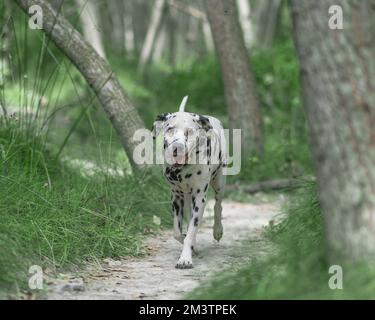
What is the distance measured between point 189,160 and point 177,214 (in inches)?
27.2

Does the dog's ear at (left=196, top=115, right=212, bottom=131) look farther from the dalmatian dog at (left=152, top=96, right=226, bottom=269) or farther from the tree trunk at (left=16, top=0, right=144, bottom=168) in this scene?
the tree trunk at (left=16, top=0, right=144, bottom=168)

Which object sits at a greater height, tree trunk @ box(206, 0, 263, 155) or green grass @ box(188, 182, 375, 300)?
tree trunk @ box(206, 0, 263, 155)

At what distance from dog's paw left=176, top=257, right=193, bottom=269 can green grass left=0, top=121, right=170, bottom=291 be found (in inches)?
25.4

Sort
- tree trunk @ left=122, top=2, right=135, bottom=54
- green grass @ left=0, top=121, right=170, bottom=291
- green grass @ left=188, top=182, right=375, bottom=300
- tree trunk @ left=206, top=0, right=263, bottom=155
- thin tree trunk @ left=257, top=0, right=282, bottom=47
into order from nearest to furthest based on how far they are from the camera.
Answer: green grass @ left=188, top=182, right=375, bottom=300 → green grass @ left=0, top=121, right=170, bottom=291 → tree trunk @ left=206, top=0, right=263, bottom=155 → thin tree trunk @ left=257, top=0, right=282, bottom=47 → tree trunk @ left=122, top=2, right=135, bottom=54

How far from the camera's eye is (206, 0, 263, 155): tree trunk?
11.7 meters

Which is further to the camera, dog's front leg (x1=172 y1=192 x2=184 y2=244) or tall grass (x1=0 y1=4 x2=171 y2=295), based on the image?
dog's front leg (x1=172 y1=192 x2=184 y2=244)

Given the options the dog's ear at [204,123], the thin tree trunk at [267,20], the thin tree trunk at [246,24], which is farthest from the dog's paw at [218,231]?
the thin tree trunk at [267,20]

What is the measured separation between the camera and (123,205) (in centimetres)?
836

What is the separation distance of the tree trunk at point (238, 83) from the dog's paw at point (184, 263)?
17.3 ft

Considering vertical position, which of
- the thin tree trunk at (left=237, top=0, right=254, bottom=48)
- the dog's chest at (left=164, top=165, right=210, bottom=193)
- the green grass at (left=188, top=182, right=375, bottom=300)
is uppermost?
the thin tree trunk at (left=237, top=0, right=254, bottom=48)

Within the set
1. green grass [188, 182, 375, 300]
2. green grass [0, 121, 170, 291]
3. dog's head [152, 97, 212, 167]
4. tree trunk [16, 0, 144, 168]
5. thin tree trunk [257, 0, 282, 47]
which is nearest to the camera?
green grass [188, 182, 375, 300]

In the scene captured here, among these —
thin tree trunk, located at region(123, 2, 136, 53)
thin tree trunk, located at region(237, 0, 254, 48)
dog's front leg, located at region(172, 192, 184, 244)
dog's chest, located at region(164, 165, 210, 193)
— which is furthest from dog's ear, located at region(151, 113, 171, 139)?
thin tree trunk, located at region(123, 2, 136, 53)

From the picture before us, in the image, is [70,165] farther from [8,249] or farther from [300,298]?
[300,298]
